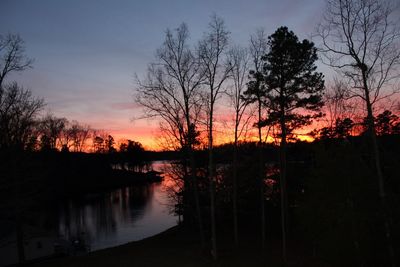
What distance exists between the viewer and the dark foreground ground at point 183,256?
22.8m

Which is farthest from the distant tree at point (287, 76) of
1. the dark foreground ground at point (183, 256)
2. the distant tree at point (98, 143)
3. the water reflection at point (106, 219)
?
the distant tree at point (98, 143)

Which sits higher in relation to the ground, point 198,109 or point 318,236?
point 198,109

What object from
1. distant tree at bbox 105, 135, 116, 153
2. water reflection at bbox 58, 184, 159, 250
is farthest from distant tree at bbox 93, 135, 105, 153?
water reflection at bbox 58, 184, 159, 250

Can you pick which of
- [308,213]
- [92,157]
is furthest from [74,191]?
[308,213]

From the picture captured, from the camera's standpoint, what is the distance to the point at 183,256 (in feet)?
82.3

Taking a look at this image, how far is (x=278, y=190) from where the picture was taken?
34031mm

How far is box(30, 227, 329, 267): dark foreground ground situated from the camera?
2281 cm

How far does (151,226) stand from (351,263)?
120 feet

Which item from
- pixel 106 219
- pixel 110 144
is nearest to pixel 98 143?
pixel 110 144

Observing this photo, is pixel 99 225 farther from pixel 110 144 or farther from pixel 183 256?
pixel 110 144

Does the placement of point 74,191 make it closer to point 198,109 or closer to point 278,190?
point 278,190

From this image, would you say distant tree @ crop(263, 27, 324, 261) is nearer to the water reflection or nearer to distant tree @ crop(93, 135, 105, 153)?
the water reflection

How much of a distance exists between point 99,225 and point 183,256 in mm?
29971

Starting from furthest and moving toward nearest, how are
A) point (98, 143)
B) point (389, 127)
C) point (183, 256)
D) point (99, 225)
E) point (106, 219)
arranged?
1. point (98, 143)
2. point (106, 219)
3. point (99, 225)
4. point (389, 127)
5. point (183, 256)
